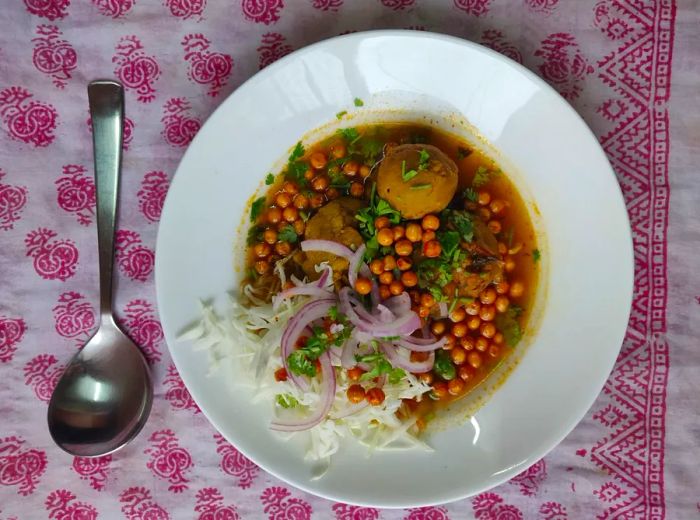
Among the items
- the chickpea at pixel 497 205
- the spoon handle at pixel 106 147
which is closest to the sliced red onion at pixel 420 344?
the chickpea at pixel 497 205

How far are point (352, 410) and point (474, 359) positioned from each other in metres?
0.63

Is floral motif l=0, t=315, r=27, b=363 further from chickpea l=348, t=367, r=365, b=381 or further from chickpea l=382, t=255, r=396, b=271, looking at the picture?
chickpea l=382, t=255, r=396, b=271

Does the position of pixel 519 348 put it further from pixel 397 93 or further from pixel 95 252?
pixel 95 252

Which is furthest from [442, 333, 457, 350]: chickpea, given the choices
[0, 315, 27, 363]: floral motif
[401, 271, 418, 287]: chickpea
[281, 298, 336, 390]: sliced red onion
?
[0, 315, 27, 363]: floral motif

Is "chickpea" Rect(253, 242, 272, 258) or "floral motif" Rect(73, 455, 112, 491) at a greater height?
"chickpea" Rect(253, 242, 272, 258)

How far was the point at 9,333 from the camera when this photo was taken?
2.69m

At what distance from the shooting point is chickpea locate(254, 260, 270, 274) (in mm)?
2645

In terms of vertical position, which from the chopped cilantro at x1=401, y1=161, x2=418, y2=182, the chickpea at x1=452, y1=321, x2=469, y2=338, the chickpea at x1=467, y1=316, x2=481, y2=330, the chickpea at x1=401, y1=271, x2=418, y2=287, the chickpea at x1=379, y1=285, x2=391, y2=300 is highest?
the chopped cilantro at x1=401, y1=161, x2=418, y2=182

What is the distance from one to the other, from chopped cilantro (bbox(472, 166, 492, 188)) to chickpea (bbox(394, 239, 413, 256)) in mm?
472

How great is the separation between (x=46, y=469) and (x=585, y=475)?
2630mm

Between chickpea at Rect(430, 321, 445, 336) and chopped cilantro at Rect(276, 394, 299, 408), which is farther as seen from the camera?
chickpea at Rect(430, 321, 445, 336)

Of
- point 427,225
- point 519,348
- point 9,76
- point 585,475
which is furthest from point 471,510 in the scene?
point 9,76

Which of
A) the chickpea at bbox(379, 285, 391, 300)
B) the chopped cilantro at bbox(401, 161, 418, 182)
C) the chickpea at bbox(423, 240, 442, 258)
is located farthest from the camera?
the chickpea at bbox(379, 285, 391, 300)

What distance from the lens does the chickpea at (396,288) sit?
2.59 metres
